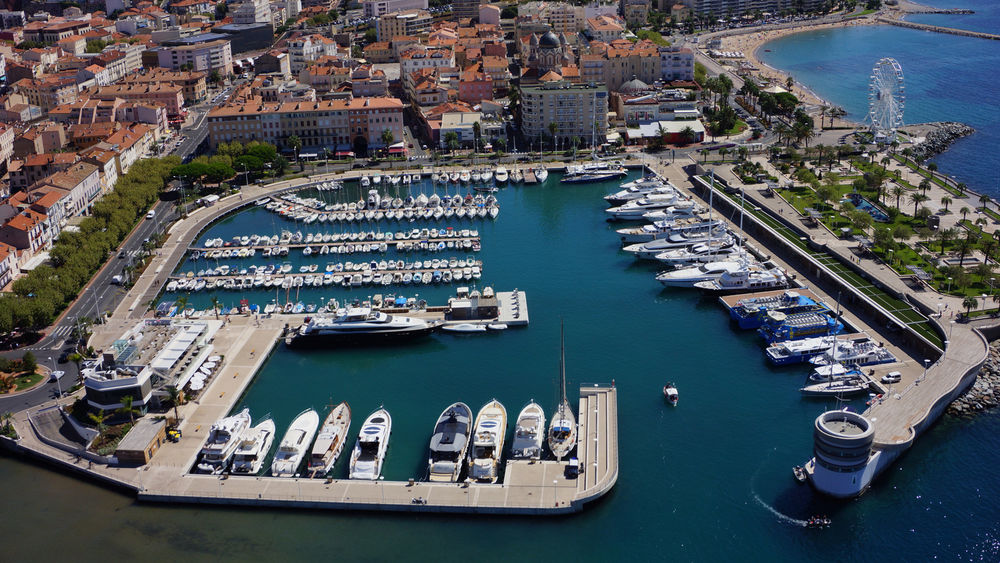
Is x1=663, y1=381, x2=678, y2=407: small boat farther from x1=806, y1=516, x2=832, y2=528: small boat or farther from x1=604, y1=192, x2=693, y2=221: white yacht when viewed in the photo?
x1=604, y1=192, x2=693, y2=221: white yacht

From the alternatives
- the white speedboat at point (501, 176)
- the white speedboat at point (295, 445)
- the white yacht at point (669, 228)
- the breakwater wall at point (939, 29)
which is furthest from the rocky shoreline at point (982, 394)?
the breakwater wall at point (939, 29)

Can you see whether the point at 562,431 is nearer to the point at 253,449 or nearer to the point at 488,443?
the point at 488,443

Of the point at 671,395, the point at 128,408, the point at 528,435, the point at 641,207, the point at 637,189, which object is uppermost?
the point at 637,189

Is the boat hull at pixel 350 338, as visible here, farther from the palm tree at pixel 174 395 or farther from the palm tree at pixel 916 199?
the palm tree at pixel 916 199

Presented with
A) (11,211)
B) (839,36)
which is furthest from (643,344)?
(839,36)

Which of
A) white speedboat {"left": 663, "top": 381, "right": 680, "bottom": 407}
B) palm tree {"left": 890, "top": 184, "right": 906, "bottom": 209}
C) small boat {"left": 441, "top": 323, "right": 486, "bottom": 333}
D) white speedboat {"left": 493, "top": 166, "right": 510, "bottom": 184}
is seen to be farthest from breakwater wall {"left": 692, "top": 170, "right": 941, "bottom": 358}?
small boat {"left": 441, "top": 323, "right": 486, "bottom": 333}

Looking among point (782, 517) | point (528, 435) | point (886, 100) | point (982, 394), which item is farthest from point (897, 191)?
point (528, 435)
